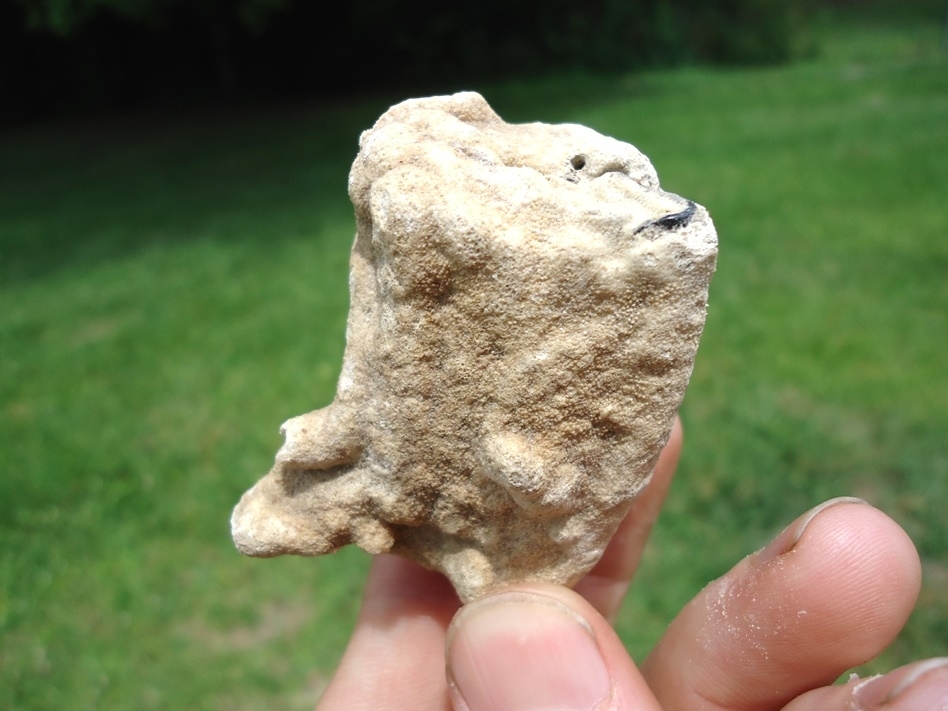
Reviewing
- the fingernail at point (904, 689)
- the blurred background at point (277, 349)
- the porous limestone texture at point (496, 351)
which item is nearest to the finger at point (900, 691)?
the fingernail at point (904, 689)

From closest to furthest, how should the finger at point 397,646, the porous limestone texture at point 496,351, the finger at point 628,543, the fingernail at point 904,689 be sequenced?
the fingernail at point 904,689
the porous limestone texture at point 496,351
the finger at point 397,646
the finger at point 628,543

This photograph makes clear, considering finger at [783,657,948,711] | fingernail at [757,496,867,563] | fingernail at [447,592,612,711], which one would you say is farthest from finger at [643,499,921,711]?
fingernail at [447,592,612,711]

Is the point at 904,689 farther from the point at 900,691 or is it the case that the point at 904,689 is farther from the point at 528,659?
the point at 528,659

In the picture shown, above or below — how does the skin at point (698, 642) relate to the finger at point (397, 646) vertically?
above

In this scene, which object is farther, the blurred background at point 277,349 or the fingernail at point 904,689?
the blurred background at point 277,349

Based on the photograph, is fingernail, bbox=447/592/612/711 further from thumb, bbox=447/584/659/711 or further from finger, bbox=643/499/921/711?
finger, bbox=643/499/921/711

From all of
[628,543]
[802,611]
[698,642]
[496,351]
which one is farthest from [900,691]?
[628,543]

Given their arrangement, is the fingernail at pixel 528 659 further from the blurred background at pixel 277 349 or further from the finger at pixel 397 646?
the blurred background at pixel 277 349
